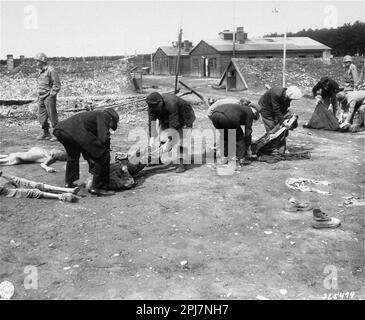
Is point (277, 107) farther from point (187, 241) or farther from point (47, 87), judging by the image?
point (47, 87)

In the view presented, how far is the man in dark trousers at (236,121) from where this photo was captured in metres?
8.16

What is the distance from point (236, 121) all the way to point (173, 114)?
1248 millimetres

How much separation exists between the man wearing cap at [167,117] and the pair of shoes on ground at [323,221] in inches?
119

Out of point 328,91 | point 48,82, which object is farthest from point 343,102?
point 48,82

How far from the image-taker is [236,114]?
8.17 m

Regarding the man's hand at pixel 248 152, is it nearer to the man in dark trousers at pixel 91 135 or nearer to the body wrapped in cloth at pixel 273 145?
the body wrapped in cloth at pixel 273 145

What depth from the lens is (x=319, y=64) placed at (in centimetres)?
2361

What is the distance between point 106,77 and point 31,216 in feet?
51.8

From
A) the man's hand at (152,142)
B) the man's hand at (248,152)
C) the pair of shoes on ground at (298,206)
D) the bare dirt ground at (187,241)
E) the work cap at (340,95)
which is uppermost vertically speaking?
the work cap at (340,95)

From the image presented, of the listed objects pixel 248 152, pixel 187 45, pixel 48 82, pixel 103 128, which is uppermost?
pixel 187 45

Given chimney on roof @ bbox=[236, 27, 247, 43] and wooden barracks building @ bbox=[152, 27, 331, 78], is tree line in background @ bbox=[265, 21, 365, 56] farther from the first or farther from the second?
chimney on roof @ bbox=[236, 27, 247, 43]

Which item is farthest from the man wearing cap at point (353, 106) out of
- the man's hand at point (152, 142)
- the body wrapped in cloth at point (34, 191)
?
the body wrapped in cloth at point (34, 191)

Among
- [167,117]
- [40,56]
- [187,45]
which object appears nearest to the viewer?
[167,117]
